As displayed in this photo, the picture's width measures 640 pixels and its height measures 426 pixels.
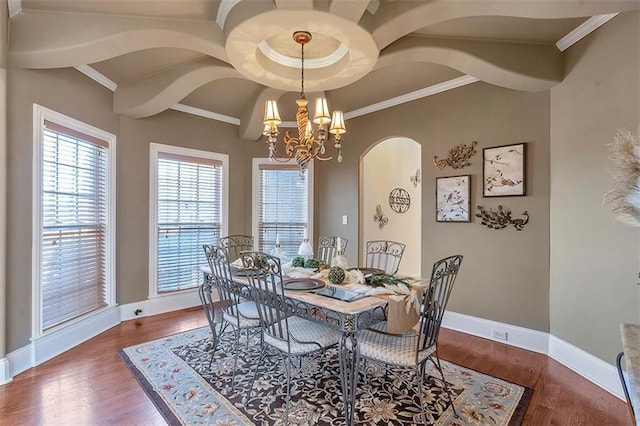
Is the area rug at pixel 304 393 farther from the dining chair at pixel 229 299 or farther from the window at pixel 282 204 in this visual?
the window at pixel 282 204

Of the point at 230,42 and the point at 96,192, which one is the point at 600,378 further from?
the point at 96,192

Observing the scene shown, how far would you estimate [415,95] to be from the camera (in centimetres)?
394

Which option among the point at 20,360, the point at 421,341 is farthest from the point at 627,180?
the point at 20,360

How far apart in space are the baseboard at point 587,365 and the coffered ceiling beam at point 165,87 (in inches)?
159

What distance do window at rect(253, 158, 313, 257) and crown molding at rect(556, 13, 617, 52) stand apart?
11.0 feet

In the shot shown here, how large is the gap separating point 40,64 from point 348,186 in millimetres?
3589

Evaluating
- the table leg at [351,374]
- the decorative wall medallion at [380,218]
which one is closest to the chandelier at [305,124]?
the table leg at [351,374]

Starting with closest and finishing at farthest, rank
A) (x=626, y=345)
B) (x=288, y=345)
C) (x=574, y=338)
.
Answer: (x=626, y=345) < (x=288, y=345) < (x=574, y=338)

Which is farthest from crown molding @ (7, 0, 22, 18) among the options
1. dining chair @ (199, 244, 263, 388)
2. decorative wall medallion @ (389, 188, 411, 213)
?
decorative wall medallion @ (389, 188, 411, 213)

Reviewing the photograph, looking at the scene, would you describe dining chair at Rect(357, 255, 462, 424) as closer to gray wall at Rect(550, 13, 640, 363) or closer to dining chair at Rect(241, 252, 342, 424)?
dining chair at Rect(241, 252, 342, 424)

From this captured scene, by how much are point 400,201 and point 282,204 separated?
7.23 ft

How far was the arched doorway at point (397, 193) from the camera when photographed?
18.4 feet

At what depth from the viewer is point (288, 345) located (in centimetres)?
207

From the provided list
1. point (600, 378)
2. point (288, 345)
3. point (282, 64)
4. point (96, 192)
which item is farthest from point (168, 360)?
point (600, 378)
